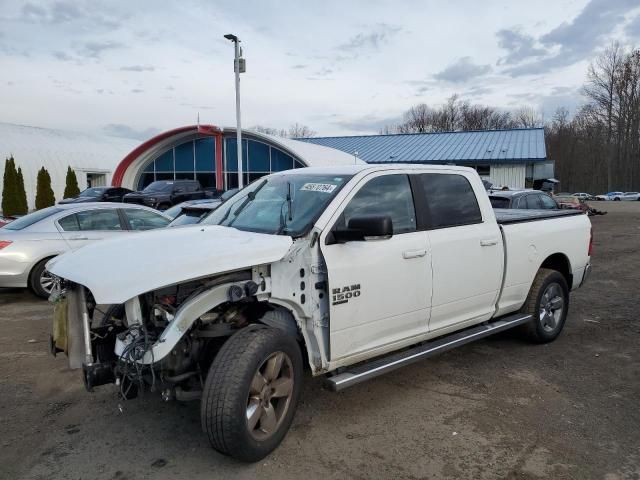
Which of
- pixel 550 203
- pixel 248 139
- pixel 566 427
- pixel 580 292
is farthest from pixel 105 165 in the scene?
pixel 566 427

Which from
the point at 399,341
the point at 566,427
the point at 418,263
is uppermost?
the point at 418,263

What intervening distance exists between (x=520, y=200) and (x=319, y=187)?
10.6 metres

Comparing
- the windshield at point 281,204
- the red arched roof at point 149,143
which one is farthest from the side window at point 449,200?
the red arched roof at point 149,143

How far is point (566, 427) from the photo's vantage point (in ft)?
13.1

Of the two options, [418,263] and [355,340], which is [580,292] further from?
[355,340]

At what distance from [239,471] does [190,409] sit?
1.10 m

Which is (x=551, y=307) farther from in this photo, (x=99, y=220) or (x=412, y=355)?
(x=99, y=220)

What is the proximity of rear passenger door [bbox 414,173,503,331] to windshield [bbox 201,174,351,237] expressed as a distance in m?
0.89

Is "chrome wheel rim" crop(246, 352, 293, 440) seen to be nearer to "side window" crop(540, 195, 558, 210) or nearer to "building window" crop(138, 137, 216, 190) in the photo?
"side window" crop(540, 195, 558, 210)

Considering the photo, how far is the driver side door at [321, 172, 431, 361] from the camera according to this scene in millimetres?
3766

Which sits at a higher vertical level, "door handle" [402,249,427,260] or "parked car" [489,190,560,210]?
"parked car" [489,190,560,210]

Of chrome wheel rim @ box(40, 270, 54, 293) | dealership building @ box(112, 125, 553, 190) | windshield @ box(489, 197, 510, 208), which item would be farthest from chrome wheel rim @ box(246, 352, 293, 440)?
dealership building @ box(112, 125, 553, 190)

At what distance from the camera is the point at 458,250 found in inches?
181

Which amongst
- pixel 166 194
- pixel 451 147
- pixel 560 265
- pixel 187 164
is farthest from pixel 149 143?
pixel 560 265
